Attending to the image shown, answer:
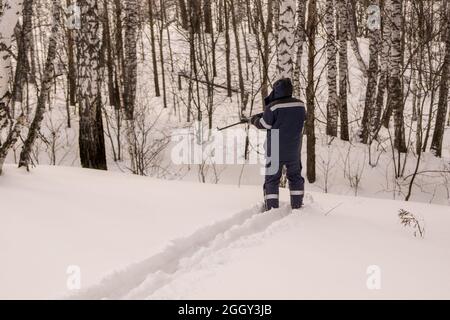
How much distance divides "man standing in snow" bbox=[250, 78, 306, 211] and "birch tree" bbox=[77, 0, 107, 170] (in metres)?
3.99

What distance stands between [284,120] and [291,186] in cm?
88

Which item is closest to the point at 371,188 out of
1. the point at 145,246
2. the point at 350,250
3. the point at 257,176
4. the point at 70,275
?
the point at 257,176

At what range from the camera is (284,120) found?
18.8ft

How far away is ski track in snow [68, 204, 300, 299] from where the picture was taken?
3.24m

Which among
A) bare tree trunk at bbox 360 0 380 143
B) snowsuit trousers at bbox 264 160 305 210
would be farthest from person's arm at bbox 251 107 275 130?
bare tree trunk at bbox 360 0 380 143

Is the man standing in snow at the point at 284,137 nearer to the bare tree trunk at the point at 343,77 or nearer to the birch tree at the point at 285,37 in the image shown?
the birch tree at the point at 285,37

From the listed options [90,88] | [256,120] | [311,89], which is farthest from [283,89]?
[90,88]

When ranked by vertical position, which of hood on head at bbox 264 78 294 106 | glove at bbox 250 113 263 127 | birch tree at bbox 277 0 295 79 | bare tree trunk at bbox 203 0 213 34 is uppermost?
bare tree trunk at bbox 203 0 213 34

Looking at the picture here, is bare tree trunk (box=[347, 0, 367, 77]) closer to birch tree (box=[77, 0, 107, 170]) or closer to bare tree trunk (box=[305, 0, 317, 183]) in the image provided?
bare tree trunk (box=[305, 0, 317, 183])

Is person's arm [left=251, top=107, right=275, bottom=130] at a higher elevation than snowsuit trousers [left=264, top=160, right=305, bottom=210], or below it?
higher

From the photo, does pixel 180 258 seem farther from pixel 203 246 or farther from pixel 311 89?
pixel 311 89

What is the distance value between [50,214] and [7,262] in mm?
1235

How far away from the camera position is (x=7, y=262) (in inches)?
138

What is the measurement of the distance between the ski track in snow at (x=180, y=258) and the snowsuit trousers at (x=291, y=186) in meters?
0.26
